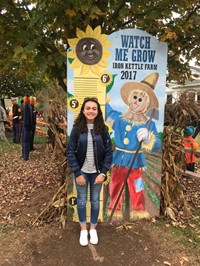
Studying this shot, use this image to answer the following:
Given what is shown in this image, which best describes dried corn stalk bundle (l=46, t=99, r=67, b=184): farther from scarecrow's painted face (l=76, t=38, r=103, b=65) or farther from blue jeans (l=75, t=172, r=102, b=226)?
scarecrow's painted face (l=76, t=38, r=103, b=65)

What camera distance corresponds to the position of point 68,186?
4422 mm

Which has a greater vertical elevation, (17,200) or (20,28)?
(20,28)

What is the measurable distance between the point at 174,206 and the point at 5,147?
27.4 feet

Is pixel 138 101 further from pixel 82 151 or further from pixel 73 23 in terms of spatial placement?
pixel 73 23

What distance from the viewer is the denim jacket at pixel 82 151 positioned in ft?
12.3

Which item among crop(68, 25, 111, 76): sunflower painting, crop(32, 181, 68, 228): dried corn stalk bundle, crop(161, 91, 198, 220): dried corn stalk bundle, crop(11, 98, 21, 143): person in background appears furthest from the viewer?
crop(11, 98, 21, 143): person in background

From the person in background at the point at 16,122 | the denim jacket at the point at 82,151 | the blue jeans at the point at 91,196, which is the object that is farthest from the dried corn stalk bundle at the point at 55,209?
the person in background at the point at 16,122

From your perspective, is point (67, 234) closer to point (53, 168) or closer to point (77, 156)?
point (77, 156)

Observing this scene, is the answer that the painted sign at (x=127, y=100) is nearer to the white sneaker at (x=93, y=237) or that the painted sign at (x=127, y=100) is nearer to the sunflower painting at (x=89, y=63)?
the sunflower painting at (x=89, y=63)

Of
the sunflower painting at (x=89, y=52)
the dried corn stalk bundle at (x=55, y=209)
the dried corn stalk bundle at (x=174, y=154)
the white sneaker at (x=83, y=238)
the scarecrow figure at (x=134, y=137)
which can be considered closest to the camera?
the white sneaker at (x=83, y=238)

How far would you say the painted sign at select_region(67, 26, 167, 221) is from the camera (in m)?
4.13

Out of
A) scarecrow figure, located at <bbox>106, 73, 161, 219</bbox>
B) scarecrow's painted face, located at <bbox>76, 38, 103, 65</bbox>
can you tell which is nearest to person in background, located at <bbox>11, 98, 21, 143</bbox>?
scarecrow figure, located at <bbox>106, 73, 161, 219</bbox>

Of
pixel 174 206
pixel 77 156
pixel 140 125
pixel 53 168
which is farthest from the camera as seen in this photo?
pixel 53 168

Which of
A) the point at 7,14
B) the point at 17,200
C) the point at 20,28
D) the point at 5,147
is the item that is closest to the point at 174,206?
the point at 17,200
